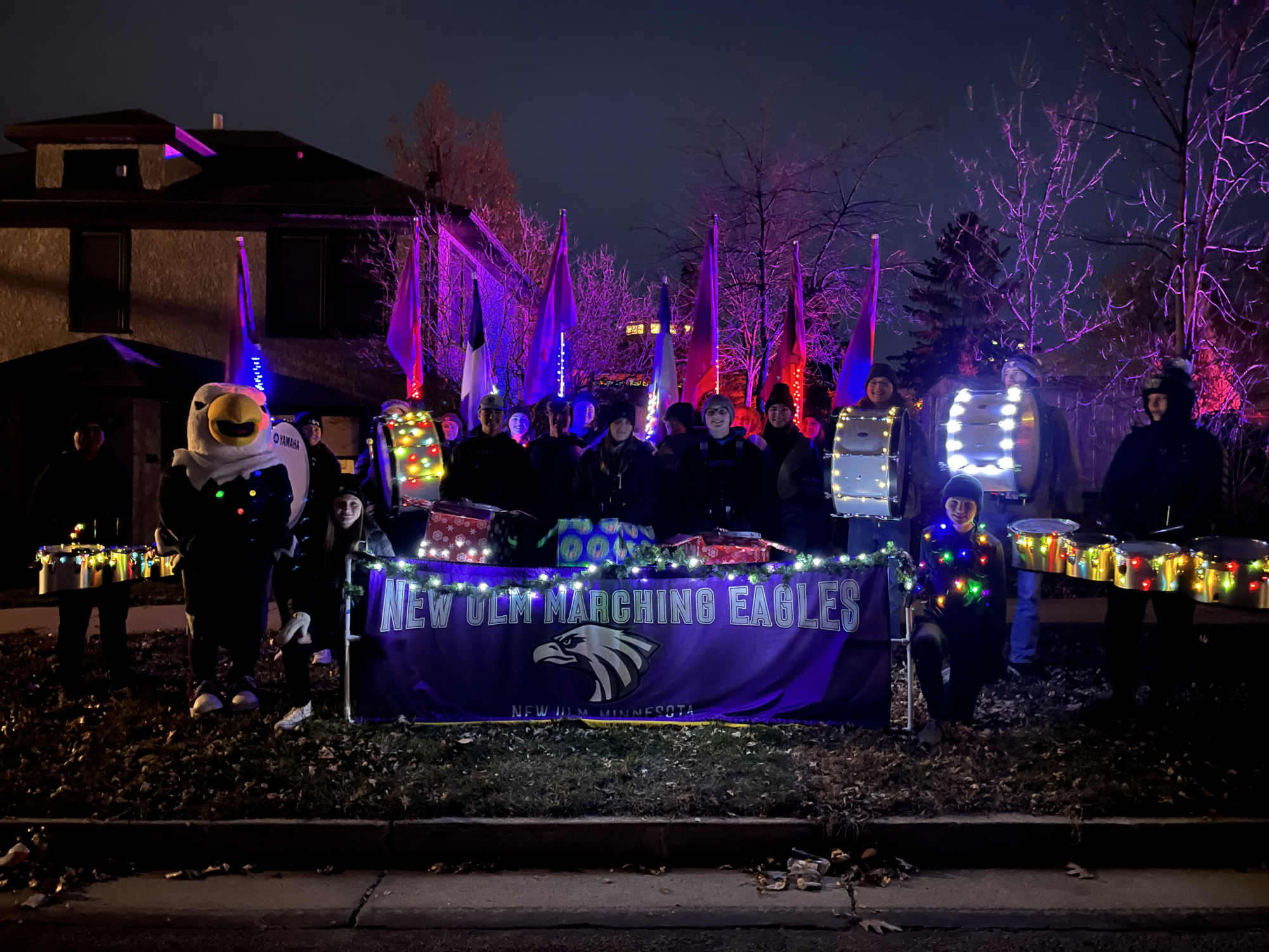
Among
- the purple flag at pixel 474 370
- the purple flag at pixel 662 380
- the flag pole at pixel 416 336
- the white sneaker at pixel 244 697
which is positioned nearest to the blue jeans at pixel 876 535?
the purple flag at pixel 662 380

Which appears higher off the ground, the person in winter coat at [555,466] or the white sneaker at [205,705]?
the person in winter coat at [555,466]

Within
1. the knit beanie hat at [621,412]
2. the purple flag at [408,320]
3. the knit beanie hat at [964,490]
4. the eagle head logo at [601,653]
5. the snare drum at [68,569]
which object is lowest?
the eagle head logo at [601,653]

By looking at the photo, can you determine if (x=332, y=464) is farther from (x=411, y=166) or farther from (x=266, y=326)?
(x=411, y=166)

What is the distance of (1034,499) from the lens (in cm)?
723

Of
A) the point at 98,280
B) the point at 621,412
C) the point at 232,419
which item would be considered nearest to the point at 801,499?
the point at 621,412

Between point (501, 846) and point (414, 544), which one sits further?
point (414, 544)

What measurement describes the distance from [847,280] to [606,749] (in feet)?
47.7

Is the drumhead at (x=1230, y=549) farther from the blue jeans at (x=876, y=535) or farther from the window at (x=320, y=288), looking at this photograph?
the window at (x=320, y=288)

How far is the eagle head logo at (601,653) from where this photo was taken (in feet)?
19.9

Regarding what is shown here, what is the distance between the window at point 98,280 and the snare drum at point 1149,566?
1895 centimetres

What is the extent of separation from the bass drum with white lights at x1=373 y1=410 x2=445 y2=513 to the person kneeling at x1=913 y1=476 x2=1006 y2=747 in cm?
383

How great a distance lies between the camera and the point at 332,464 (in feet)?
27.1

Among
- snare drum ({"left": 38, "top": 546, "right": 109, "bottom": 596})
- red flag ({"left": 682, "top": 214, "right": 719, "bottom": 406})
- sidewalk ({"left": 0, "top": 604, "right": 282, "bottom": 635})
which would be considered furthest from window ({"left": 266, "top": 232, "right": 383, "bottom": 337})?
snare drum ({"left": 38, "top": 546, "right": 109, "bottom": 596})

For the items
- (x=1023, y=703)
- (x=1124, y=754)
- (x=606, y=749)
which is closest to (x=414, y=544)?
(x=606, y=749)
